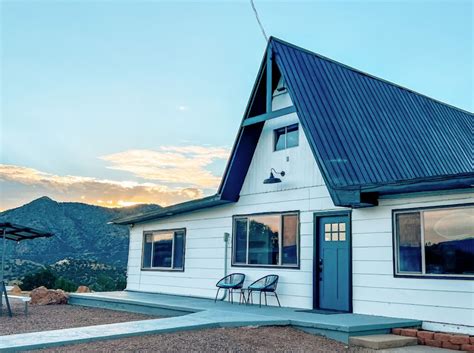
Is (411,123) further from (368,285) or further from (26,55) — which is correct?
(26,55)

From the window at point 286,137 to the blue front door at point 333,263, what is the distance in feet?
6.17

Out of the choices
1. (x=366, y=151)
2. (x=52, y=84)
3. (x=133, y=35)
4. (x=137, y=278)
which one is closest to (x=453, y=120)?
(x=366, y=151)

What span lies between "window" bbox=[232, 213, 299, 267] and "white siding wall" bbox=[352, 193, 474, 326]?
162 cm

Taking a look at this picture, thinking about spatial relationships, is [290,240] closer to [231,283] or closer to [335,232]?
[335,232]

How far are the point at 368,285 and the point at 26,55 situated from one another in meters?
10.2

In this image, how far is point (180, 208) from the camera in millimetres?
13305

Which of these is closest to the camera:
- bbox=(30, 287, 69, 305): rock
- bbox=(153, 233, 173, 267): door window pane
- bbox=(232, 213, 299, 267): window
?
bbox=(232, 213, 299, 267): window

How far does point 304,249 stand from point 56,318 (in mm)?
5251

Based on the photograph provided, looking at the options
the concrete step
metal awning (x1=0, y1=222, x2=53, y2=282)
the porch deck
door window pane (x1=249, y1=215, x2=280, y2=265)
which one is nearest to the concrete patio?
the porch deck

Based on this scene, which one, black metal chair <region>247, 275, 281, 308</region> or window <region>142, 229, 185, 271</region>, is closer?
black metal chair <region>247, 275, 281, 308</region>

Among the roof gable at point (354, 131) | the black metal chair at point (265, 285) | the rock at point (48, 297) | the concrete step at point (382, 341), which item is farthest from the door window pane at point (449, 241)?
the rock at point (48, 297)

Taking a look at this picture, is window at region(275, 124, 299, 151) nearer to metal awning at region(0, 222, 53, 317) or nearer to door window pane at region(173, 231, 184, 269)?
door window pane at region(173, 231, 184, 269)

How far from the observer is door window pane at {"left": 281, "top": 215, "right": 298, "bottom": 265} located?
1065 centimetres

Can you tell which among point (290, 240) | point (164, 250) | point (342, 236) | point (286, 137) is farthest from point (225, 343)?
point (164, 250)
